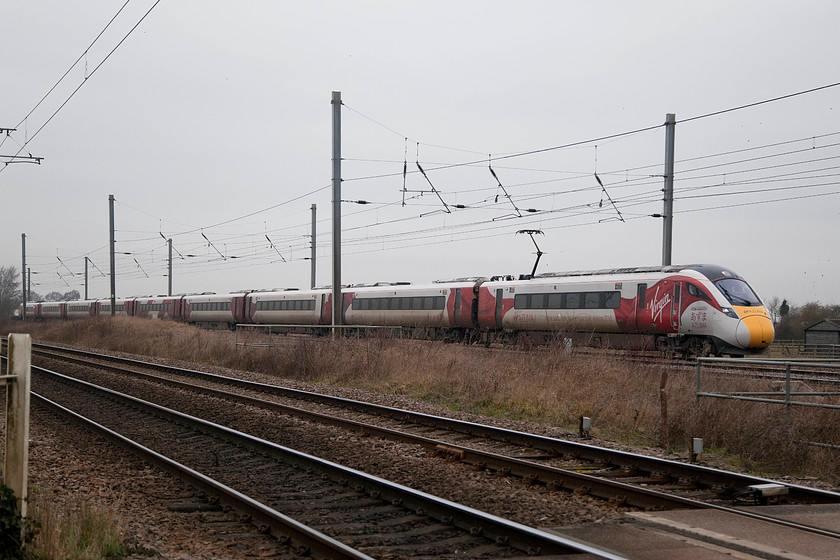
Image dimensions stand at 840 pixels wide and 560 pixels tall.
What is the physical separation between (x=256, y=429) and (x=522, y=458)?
4949 millimetres

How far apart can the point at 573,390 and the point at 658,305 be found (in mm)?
10292

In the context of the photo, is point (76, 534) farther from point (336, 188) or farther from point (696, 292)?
Answer: point (696, 292)

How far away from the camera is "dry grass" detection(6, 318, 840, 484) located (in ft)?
35.0

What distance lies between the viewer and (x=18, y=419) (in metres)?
5.88

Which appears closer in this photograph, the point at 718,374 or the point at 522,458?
the point at 522,458

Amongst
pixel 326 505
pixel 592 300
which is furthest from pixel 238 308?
pixel 326 505

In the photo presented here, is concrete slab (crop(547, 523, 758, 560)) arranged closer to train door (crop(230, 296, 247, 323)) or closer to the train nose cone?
the train nose cone

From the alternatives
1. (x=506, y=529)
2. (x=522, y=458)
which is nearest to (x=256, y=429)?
(x=522, y=458)

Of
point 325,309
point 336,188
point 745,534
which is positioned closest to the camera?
point 745,534

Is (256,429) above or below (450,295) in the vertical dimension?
below

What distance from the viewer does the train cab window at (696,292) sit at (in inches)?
939

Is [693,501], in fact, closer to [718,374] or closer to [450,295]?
[718,374]

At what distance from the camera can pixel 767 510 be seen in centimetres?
759

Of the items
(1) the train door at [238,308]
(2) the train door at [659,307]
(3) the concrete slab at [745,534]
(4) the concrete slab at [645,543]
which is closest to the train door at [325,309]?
(1) the train door at [238,308]
